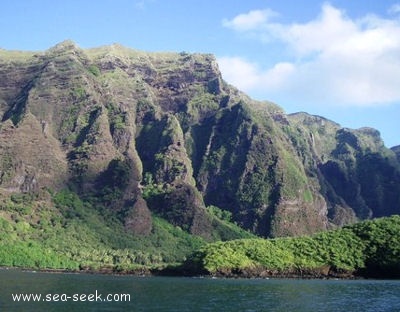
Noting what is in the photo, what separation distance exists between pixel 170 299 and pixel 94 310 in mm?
25226

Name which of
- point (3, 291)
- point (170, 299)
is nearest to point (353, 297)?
point (170, 299)

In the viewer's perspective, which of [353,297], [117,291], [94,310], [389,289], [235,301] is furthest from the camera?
[389,289]

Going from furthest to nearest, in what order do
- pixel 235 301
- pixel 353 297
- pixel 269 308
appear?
pixel 353 297, pixel 235 301, pixel 269 308

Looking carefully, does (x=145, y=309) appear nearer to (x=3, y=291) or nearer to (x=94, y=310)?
(x=94, y=310)

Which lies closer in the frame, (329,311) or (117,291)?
(329,311)

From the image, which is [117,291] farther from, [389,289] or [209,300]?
[389,289]

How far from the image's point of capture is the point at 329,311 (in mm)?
102000

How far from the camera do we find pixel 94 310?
97125 millimetres

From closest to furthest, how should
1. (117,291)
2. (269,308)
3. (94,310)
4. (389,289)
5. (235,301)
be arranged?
(94,310) < (269,308) < (235,301) < (117,291) < (389,289)

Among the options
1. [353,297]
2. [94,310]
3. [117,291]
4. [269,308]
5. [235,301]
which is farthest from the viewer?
[117,291]

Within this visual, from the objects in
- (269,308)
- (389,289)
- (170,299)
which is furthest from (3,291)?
(389,289)

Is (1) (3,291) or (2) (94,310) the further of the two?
(1) (3,291)

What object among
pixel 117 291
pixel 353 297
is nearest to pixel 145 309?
pixel 117 291

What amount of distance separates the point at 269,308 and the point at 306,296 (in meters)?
26.5
